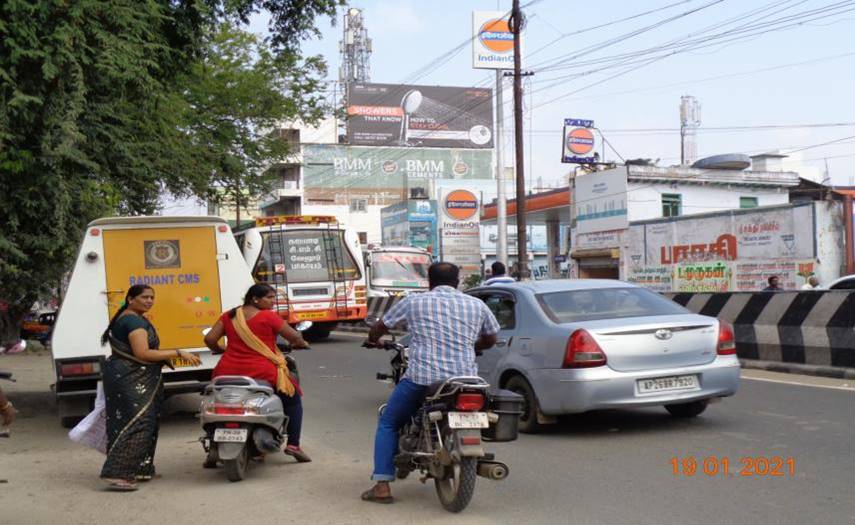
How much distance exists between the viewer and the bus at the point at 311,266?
74.0 feet

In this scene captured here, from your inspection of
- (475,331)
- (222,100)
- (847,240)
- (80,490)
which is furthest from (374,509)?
(847,240)

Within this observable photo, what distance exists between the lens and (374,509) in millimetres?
6367

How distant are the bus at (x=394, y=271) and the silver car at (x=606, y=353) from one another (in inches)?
773

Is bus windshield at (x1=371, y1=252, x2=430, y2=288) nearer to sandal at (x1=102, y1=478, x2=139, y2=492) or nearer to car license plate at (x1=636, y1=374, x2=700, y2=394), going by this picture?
car license plate at (x1=636, y1=374, x2=700, y2=394)

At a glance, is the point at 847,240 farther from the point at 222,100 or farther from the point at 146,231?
the point at 146,231

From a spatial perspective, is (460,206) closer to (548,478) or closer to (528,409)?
(528,409)

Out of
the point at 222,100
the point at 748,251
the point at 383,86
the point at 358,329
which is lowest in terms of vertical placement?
the point at 358,329

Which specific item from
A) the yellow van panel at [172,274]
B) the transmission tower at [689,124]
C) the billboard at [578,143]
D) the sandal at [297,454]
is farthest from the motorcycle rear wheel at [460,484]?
the transmission tower at [689,124]

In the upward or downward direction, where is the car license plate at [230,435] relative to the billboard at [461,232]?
downward

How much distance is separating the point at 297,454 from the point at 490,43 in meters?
41.8

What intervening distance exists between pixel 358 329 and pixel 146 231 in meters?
19.6
